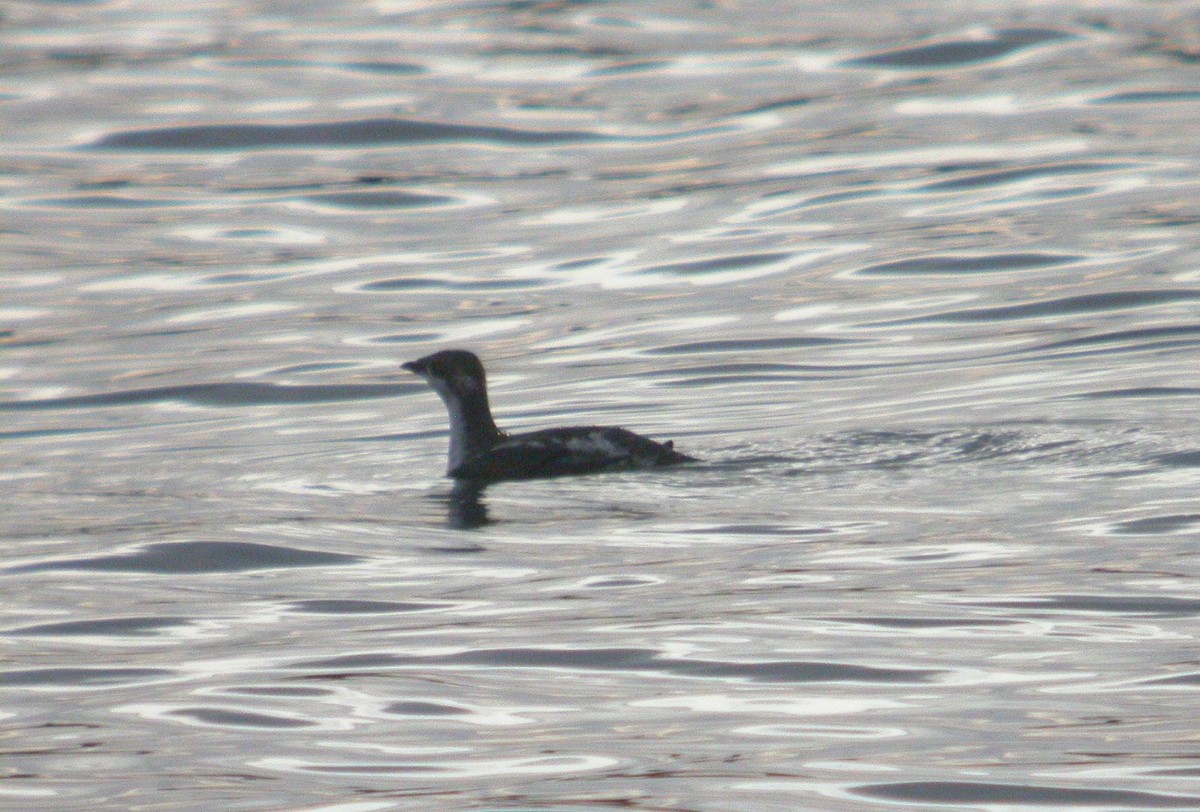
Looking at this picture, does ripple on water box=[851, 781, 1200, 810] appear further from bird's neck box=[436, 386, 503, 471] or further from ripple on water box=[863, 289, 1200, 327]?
ripple on water box=[863, 289, 1200, 327]

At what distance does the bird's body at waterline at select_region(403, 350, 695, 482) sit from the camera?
12195mm

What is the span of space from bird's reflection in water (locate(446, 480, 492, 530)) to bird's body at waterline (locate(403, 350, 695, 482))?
0.12 metres

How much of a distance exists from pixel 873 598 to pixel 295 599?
2.60 metres

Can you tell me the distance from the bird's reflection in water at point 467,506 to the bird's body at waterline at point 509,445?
0.12 m

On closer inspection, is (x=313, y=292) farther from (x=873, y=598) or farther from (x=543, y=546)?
(x=873, y=598)

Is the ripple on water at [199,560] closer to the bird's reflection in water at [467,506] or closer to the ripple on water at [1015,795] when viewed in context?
the bird's reflection in water at [467,506]

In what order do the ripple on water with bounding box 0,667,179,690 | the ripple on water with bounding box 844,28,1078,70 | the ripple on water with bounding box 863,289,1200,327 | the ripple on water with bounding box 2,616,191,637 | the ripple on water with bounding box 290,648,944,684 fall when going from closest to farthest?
the ripple on water with bounding box 290,648,944,684, the ripple on water with bounding box 0,667,179,690, the ripple on water with bounding box 2,616,191,637, the ripple on water with bounding box 863,289,1200,327, the ripple on water with bounding box 844,28,1078,70

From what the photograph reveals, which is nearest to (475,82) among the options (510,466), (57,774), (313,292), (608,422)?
(313,292)

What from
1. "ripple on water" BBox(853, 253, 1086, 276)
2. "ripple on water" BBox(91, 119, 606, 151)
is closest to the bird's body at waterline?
"ripple on water" BBox(853, 253, 1086, 276)

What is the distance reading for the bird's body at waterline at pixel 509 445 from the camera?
12.2 metres

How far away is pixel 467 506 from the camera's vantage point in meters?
12.0

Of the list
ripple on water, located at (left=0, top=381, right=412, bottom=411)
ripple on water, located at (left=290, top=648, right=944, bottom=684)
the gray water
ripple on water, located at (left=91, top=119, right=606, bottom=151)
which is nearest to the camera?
the gray water

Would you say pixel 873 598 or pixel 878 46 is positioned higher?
pixel 878 46

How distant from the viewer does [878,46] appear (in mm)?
33875
